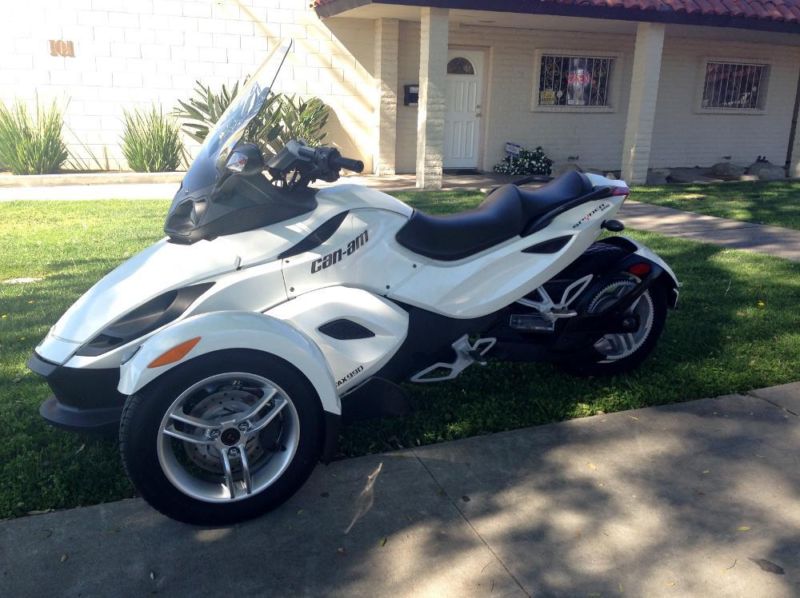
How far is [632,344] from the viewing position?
4.34 meters

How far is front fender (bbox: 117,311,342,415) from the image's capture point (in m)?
2.66

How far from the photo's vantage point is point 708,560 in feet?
8.86

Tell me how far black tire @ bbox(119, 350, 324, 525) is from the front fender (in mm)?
31

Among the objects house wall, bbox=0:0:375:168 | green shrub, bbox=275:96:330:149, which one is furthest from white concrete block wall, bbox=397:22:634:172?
green shrub, bbox=275:96:330:149

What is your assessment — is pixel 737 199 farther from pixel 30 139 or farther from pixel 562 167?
pixel 30 139

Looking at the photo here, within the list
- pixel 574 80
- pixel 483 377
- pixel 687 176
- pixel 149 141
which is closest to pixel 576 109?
pixel 574 80

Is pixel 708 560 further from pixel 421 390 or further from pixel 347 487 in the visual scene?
pixel 421 390

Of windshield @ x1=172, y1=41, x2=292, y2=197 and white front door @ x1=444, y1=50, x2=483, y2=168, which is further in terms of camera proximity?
white front door @ x1=444, y1=50, x2=483, y2=168

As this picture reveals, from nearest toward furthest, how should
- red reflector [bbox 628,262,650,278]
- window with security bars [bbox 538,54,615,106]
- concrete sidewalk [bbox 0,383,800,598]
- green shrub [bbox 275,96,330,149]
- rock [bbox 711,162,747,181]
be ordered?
concrete sidewalk [bbox 0,383,800,598] < red reflector [bbox 628,262,650,278] < green shrub [bbox 275,96,330,149] < rock [bbox 711,162,747,181] < window with security bars [bbox 538,54,615,106]

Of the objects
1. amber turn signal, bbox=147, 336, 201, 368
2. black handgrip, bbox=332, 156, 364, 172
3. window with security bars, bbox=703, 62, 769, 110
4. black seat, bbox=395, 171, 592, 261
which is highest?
window with security bars, bbox=703, 62, 769, 110

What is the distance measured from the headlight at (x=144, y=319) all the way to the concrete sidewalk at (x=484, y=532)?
0.68 meters

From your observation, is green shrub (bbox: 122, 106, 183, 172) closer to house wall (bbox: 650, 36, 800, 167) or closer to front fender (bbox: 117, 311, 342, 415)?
house wall (bbox: 650, 36, 800, 167)

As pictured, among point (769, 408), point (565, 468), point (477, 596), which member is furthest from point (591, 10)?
point (477, 596)

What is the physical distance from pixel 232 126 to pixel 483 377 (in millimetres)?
2094
